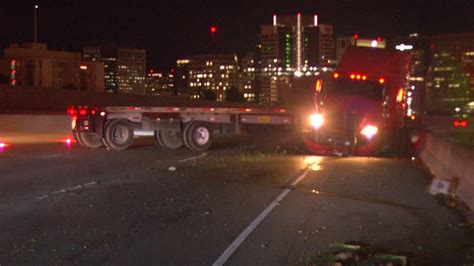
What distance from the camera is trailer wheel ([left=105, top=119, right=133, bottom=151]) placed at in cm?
2556

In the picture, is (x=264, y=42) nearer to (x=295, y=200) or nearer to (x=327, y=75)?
(x=327, y=75)

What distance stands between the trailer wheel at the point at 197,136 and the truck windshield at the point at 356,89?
4642 mm

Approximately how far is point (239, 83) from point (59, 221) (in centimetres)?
10946

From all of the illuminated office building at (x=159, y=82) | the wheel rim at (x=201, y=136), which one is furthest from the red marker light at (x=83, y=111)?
the illuminated office building at (x=159, y=82)

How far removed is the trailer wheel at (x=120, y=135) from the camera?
25562 millimetres

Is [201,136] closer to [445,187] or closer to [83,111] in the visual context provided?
[83,111]

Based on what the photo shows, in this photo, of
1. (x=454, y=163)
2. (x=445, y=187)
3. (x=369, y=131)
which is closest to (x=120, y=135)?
(x=369, y=131)

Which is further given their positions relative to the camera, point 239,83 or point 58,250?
point 239,83

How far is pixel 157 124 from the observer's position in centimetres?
2591

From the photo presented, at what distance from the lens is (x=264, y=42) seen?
90.3 meters

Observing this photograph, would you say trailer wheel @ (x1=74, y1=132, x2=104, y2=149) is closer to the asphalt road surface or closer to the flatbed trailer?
A: the flatbed trailer

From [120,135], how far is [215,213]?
1432cm

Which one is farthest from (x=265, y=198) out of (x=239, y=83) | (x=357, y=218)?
(x=239, y=83)

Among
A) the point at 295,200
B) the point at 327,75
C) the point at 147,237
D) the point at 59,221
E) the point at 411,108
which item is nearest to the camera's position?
the point at 147,237
